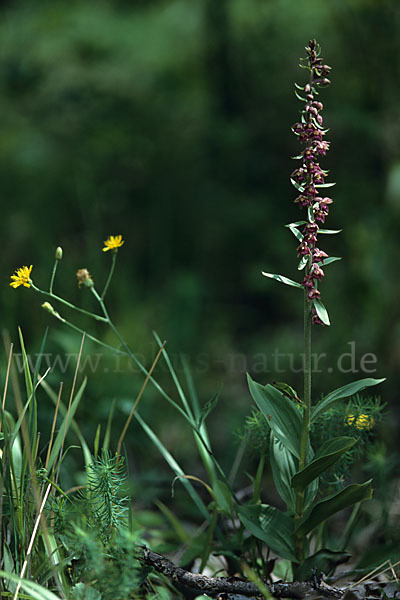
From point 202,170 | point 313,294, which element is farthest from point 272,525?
point 202,170

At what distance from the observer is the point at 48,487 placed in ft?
3.26

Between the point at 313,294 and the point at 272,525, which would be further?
the point at 272,525

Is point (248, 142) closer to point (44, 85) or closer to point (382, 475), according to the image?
point (44, 85)

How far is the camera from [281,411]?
1.03 m

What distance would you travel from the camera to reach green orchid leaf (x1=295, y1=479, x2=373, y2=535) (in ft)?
3.10

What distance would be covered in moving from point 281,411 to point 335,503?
175 millimetres

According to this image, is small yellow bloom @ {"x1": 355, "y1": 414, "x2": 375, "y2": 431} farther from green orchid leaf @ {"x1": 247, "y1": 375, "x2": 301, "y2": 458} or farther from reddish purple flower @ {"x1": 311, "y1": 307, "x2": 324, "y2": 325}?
reddish purple flower @ {"x1": 311, "y1": 307, "x2": 324, "y2": 325}

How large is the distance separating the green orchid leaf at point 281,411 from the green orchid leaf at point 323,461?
53mm

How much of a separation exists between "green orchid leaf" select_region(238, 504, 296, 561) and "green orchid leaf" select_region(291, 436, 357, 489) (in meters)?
0.09

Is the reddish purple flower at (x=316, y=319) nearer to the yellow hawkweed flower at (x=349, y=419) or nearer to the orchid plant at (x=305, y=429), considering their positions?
the orchid plant at (x=305, y=429)

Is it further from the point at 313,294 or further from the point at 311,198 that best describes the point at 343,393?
the point at 311,198

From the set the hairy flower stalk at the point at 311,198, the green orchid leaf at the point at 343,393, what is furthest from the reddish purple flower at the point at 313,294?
the green orchid leaf at the point at 343,393

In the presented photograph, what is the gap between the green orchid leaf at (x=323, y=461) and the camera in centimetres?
92

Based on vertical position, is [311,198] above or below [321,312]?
above
